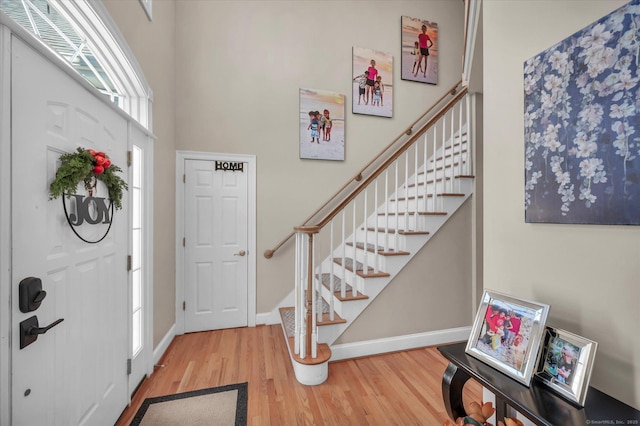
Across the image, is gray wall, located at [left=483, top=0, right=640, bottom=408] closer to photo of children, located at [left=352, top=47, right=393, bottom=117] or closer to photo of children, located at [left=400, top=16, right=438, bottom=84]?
photo of children, located at [left=352, top=47, right=393, bottom=117]

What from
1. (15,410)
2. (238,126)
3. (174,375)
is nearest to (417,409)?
(174,375)

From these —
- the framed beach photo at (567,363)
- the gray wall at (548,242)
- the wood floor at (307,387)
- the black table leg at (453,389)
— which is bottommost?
the wood floor at (307,387)

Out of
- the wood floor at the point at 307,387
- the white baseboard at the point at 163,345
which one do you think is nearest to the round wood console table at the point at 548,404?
the wood floor at the point at 307,387

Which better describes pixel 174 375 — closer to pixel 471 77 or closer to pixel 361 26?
pixel 471 77

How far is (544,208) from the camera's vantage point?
112 centimetres

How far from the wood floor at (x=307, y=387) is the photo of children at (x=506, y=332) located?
1.01m

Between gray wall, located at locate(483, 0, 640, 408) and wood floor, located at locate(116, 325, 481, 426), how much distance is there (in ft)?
3.68

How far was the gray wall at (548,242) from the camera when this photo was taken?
0.90m

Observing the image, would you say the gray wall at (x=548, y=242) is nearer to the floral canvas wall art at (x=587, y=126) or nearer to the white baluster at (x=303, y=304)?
the floral canvas wall art at (x=587, y=126)

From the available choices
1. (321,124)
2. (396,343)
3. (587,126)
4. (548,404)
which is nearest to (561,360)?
(548,404)

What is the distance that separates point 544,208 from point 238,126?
3.08m

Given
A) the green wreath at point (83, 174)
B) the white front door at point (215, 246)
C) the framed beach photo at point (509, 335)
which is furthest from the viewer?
the white front door at point (215, 246)

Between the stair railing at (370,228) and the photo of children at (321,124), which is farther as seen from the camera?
the photo of children at (321,124)

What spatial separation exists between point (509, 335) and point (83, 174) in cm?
204
